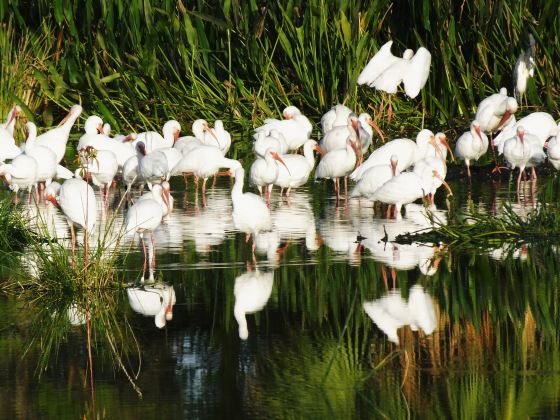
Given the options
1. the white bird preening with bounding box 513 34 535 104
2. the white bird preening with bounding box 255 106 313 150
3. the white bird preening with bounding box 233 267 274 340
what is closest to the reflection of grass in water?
the white bird preening with bounding box 233 267 274 340

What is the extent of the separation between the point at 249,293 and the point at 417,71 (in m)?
9.10

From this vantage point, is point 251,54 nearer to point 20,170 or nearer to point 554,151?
point 20,170

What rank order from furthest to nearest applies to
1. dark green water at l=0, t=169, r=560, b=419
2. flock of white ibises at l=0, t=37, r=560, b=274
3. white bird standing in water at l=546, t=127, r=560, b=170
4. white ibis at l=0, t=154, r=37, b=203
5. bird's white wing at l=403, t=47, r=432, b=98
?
bird's white wing at l=403, t=47, r=432, b=98, white bird standing in water at l=546, t=127, r=560, b=170, white ibis at l=0, t=154, r=37, b=203, flock of white ibises at l=0, t=37, r=560, b=274, dark green water at l=0, t=169, r=560, b=419

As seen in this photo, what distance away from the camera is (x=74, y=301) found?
26.7 ft

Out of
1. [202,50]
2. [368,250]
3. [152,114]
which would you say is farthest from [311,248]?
[152,114]

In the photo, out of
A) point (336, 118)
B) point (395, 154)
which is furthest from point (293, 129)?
point (395, 154)

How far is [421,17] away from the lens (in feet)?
58.7

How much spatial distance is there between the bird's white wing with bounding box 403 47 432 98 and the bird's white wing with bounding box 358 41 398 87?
0.43m

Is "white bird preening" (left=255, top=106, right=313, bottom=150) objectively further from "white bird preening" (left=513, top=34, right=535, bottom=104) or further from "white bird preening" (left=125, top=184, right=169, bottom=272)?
"white bird preening" (left=125, top=184, right=169, bottom=272)

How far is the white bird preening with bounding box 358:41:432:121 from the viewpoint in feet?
55.3

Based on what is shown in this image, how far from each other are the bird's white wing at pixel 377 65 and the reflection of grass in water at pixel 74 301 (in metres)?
8.86

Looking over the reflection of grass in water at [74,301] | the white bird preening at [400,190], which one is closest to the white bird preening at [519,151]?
the white bird preening at [400,190]

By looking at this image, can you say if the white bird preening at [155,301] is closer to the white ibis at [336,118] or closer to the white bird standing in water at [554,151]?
the white bird standing in water at [554,151]

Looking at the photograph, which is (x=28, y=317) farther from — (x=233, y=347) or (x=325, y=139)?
(x=325, y=139)
